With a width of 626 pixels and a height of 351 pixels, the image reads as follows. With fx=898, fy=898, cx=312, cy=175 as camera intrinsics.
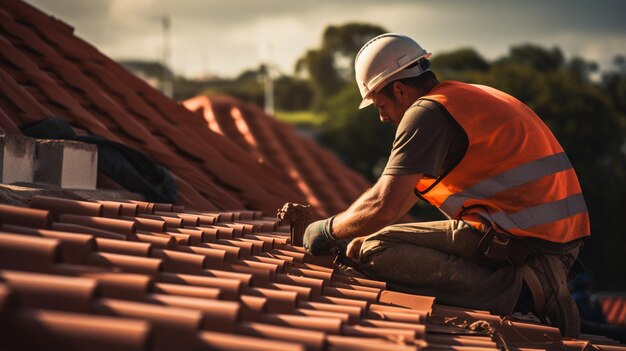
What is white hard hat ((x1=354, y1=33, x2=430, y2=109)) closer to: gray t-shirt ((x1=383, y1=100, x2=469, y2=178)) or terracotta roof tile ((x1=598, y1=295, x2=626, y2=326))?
gray t-shirt ((x1=383, y1=100, x2=469, y2=178))

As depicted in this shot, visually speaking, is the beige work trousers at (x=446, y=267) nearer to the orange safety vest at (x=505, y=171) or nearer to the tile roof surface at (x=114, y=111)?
the orange safety vest at (x=505, y=171)

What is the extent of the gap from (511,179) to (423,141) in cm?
52

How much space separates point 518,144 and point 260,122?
26.7ft

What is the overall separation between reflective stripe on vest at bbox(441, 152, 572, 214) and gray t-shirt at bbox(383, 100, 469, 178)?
25 centimetres

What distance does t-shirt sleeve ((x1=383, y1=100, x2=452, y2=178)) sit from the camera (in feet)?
13.7

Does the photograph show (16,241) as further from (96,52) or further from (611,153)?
(611,153)

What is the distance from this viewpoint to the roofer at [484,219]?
4344 millimetres

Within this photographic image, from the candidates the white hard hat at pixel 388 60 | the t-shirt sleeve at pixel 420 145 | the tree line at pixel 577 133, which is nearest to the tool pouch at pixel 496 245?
the t-shirt sleeve at pixel 420 145

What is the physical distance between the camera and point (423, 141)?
4203 millimetres

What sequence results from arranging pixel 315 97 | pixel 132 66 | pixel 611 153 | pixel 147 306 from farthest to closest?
pixel 315 97, pixel 132 66, pixel 611 153, pixel 147 306

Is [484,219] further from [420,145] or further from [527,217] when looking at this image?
[420,145]

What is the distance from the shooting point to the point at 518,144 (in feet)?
14.5

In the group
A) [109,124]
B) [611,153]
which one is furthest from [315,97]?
[109,124]

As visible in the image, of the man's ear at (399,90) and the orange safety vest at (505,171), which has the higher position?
the man's ear at (399,90)
